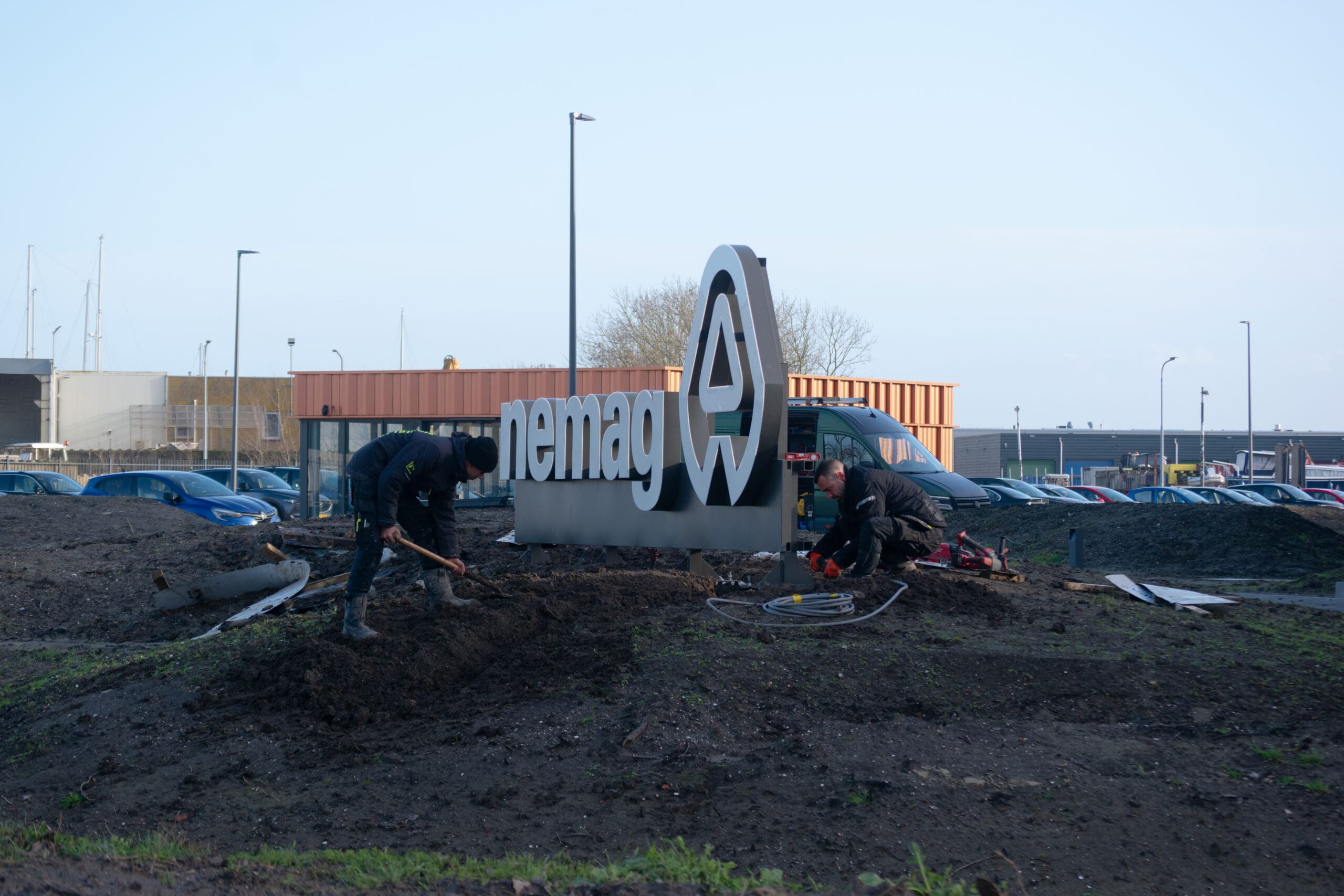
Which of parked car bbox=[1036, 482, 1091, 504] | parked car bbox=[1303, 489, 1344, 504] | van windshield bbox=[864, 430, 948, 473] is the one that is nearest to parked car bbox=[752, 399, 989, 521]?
van windshield bbox=[864, 430, 948, 473]

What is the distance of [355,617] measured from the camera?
768 centimetres

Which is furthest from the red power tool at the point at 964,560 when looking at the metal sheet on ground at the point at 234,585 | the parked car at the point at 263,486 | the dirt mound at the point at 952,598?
the parked car at the point at 263,486

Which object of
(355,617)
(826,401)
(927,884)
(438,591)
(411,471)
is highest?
(826,401)

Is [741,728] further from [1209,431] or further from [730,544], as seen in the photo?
[1209,431]

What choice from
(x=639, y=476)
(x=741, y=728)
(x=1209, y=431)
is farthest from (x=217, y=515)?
(x=1209, y=431)

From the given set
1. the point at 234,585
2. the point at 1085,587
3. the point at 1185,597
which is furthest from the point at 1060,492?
the point at 234,585

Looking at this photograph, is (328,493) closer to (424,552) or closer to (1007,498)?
(1007,498)

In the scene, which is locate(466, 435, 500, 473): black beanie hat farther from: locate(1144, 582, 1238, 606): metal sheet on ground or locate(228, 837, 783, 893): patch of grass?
locate(1144, 582, 1238, 606): metal sheet on ground

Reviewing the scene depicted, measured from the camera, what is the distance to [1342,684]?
21.8 ft

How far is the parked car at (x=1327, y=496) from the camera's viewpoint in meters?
32.1

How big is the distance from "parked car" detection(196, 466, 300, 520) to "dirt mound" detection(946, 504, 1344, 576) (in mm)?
18487

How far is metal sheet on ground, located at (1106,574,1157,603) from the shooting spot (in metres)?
9.91

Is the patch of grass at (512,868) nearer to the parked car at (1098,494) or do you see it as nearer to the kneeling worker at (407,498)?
the kneeling worker at (407,498)

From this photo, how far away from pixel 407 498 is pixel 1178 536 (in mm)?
15217
